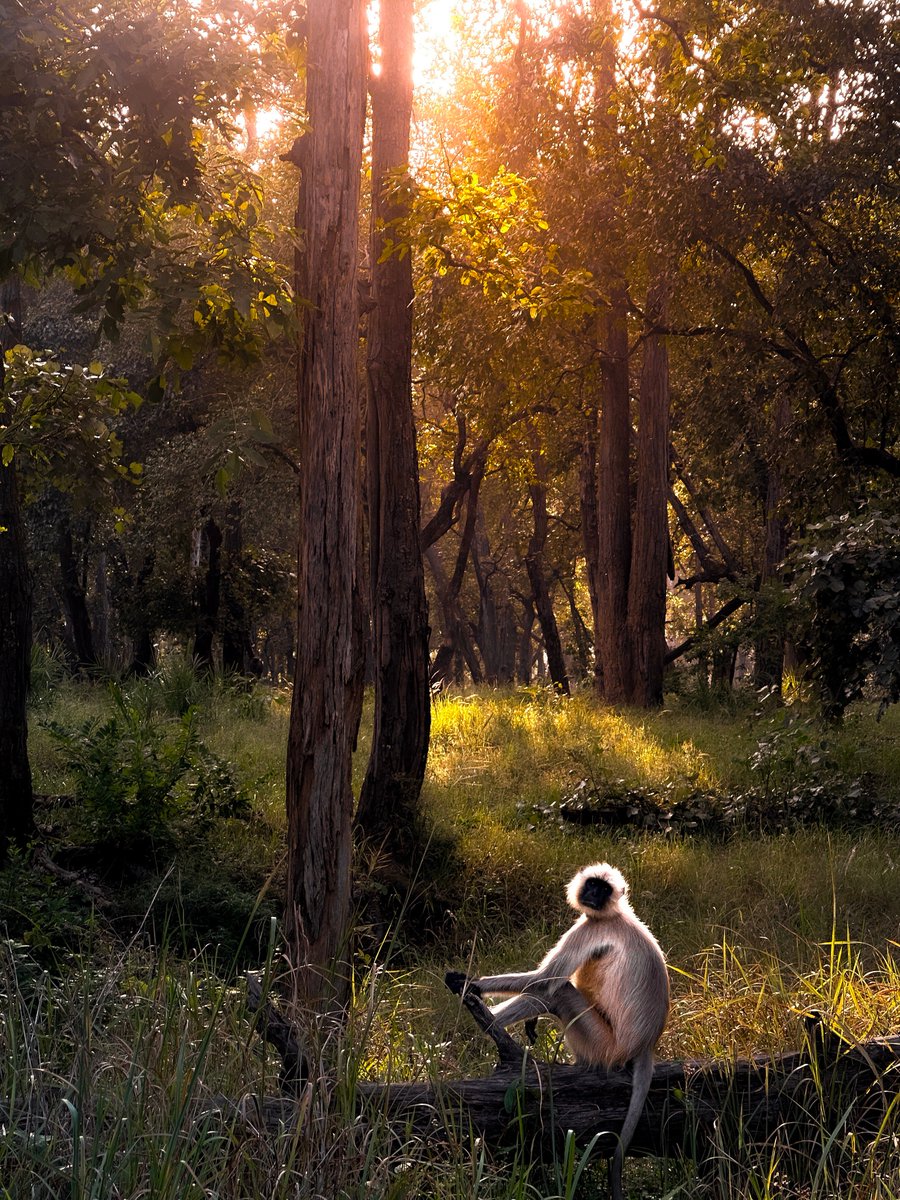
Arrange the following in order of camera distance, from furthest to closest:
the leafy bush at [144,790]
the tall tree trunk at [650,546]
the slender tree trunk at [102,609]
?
the slender tree trunk at [102,609] < the tall tree trunk at [650,546] < the leafy bush at [144,790]

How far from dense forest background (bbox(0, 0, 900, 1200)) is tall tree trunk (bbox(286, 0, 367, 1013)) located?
0.07 ft

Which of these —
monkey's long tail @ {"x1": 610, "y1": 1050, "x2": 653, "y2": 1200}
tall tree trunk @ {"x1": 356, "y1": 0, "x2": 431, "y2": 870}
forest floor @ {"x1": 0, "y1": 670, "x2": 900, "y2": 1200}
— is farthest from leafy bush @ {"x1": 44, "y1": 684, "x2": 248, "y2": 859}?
monkey's long tail @ {"x1": 610, "y1": 1050, "x2": 653, "y2": 1200}

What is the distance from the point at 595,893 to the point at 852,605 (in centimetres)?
414

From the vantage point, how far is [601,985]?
192 inches

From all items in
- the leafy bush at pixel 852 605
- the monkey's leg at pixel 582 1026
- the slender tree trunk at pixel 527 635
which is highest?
the leafy bush at pixel 852 605

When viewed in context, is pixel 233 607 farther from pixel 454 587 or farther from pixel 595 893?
pixel 595 893

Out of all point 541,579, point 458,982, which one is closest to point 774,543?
point 541,579

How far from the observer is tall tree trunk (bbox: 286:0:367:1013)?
6.04 metres

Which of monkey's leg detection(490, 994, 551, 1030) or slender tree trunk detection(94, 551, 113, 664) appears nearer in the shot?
monkey's leg detection(490, 994, 551, 1030)

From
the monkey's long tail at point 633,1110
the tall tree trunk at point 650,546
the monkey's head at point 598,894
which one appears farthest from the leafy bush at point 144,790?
the tall tree trunk at point 650,546

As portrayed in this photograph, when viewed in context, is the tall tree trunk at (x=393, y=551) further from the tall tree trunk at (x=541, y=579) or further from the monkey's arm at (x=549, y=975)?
the tall tree trunk at (x=541, y=579)

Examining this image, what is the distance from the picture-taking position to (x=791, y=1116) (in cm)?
466

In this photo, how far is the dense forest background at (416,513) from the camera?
530cm

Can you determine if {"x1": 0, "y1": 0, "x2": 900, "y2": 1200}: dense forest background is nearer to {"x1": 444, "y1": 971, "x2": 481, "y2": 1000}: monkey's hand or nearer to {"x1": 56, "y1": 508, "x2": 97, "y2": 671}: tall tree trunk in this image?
{"x1": 444, "y1": 971, "x2": 481, "y2": 1000}: monkey's hand
